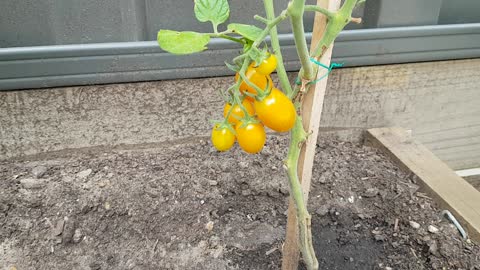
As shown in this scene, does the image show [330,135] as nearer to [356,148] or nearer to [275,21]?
[356,148]

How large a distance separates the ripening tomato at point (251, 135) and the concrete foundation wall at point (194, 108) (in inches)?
27.8

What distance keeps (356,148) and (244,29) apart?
0.93 metres

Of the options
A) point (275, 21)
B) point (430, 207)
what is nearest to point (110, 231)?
point (275, 21)

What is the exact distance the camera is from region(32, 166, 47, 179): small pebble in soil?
4.10 ft

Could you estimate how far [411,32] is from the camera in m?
1.41

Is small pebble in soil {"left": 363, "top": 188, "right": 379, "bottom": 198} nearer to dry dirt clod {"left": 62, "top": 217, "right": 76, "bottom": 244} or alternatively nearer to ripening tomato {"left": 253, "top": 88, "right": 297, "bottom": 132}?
ripening tomato {"left": 253, "top": 88, "right": 297, "bottom": 132}

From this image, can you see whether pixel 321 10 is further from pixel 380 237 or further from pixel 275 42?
pixel 380 237

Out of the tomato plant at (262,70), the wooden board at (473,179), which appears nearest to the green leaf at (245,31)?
the tomato plant at (262,70)

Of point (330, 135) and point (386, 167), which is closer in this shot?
point (386, 167)

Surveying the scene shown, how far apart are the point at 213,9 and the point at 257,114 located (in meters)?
0.20

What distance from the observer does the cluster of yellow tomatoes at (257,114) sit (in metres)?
0.64

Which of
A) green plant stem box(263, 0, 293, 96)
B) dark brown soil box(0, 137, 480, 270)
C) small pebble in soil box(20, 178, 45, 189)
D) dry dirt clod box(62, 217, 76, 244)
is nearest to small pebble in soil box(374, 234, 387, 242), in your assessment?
dark brown soil box(0, 137, 480, 270)

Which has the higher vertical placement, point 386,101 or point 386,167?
point 386,101

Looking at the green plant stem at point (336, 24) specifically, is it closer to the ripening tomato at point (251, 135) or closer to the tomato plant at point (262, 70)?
the tomato plant at point (262, 70)
